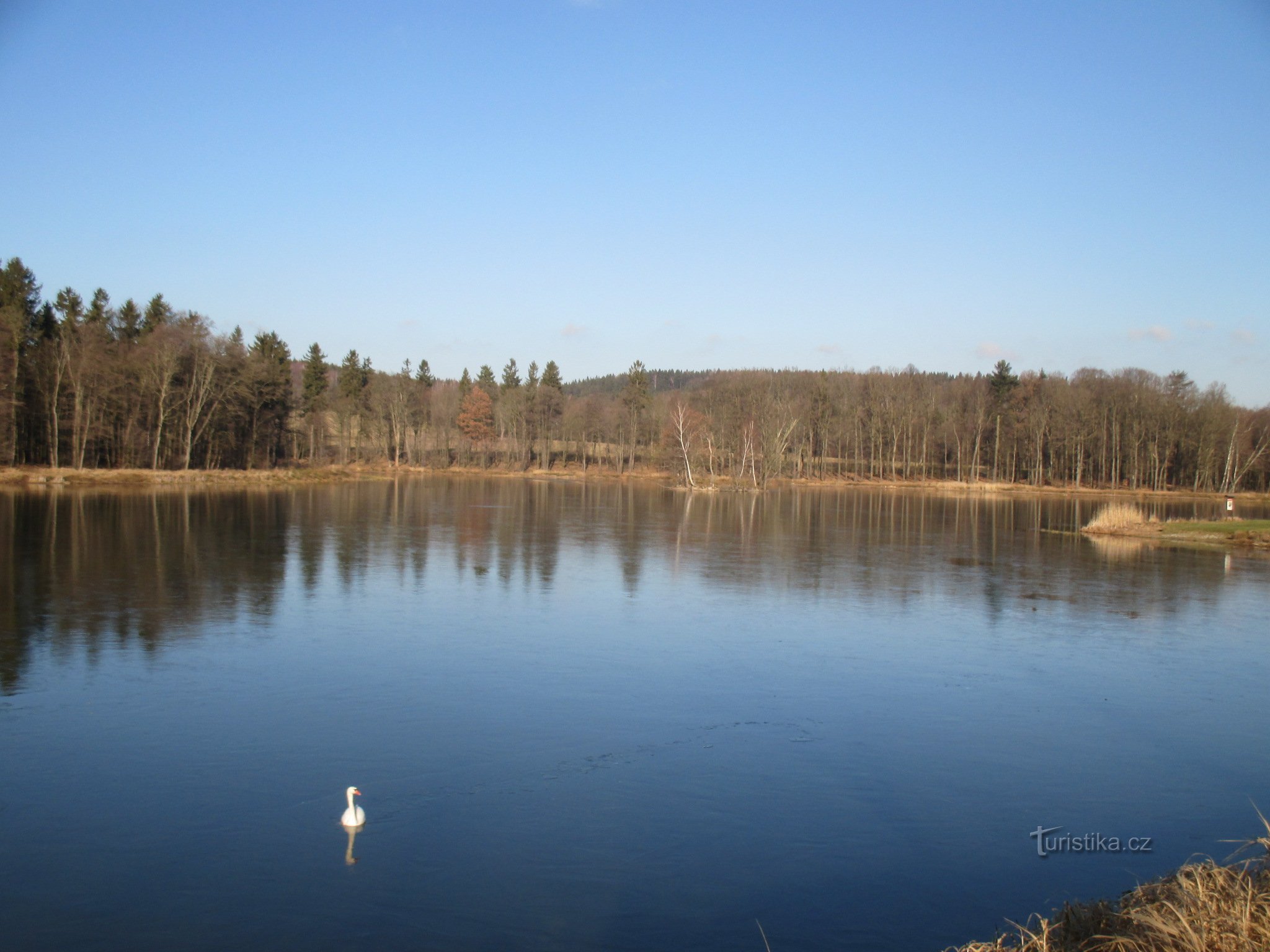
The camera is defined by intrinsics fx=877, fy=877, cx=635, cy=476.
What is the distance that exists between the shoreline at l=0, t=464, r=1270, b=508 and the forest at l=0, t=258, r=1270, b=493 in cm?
152

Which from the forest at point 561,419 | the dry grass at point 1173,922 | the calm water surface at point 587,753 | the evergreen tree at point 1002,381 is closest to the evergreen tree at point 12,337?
the forest at point 561,419

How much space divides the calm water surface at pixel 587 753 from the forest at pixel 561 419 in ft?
111

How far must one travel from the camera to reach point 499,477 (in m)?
75.2

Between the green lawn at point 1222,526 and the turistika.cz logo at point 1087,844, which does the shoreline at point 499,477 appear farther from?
the turistika.cz logo at point 1087,844

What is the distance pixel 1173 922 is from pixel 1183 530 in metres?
31.4

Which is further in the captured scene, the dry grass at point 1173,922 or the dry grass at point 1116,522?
the dry grass at point 1116,522

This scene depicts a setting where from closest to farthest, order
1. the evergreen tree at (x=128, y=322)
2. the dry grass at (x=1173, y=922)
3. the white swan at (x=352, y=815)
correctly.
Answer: the dry grass at (x=1173, y=922)
the white swan at (x=352, y=815)
the evergreen tree at (x=128, y=322)

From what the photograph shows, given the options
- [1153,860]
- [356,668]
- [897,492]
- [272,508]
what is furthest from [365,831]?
[897,492]

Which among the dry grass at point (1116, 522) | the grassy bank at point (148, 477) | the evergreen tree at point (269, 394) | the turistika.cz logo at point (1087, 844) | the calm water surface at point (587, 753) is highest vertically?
the evergreen tree at point (269, 394)

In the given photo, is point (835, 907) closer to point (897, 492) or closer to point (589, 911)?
point (589, 911)

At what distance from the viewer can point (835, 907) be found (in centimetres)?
549

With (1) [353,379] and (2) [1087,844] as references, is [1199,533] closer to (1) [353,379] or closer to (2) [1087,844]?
(2) [1087,844]

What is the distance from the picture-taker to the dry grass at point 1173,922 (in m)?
3.98

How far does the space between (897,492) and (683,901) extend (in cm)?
6258
